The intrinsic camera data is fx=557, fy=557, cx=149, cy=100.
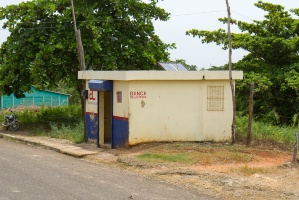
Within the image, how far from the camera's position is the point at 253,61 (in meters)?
27.8

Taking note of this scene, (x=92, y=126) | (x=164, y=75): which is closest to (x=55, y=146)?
(x=92, y=126)

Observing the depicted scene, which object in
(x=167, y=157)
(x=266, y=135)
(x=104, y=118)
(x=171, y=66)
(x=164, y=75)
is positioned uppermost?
(x=171, y=66)

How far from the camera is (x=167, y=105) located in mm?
16953

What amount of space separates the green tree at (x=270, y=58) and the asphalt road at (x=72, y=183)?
13.5 metres

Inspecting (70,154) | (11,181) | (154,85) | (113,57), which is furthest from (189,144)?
(113,57)

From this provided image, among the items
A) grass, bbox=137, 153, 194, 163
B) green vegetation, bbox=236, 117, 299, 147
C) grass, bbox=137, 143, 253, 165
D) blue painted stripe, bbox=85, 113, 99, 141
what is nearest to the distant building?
blue painted stripe, bbox=85, 113, 99, 141

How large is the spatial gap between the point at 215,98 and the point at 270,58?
37.5ft

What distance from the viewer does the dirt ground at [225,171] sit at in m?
10.8

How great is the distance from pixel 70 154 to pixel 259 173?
617 cm

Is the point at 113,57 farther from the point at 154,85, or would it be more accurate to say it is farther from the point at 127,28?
the point at 154,85

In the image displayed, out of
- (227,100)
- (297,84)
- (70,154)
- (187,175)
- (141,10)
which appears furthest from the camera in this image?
(141,10)

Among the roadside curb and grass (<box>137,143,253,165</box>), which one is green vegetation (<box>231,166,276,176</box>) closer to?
grass (<box>137,143,253,165</box>)

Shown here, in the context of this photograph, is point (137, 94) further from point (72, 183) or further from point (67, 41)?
point (67, 41)

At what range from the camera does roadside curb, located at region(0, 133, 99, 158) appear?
16388 millimetres
